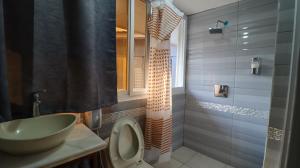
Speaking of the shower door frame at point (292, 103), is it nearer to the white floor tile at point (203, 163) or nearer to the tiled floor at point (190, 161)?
the tiled floor at point (190, 161)

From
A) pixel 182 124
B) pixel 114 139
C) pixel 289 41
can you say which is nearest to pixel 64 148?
pixel 114 139

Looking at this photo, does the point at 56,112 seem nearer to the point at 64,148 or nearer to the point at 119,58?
the point at 64,148

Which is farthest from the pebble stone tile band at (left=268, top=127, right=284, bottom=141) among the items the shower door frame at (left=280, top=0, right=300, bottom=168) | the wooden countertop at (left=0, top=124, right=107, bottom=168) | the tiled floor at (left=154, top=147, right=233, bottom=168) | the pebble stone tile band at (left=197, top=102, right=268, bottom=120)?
the tiled floor at (left=154, top=147, right=233, bottom=168)

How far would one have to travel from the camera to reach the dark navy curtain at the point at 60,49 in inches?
38.4

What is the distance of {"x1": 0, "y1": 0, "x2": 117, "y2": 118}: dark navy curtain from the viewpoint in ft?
3.20

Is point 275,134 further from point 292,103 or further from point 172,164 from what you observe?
point 172,164

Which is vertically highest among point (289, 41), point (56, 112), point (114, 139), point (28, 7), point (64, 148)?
point (28, 7)

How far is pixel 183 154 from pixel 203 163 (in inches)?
12.5

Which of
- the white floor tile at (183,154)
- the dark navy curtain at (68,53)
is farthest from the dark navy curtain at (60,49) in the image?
the white floor tile at (183,154)

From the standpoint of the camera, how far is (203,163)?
7.02 ft

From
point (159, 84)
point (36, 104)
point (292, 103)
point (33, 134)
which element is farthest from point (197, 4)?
point (33, 134)

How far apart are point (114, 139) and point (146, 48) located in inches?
42.9

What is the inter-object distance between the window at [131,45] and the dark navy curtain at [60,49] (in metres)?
0.38

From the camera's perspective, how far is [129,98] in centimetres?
171
